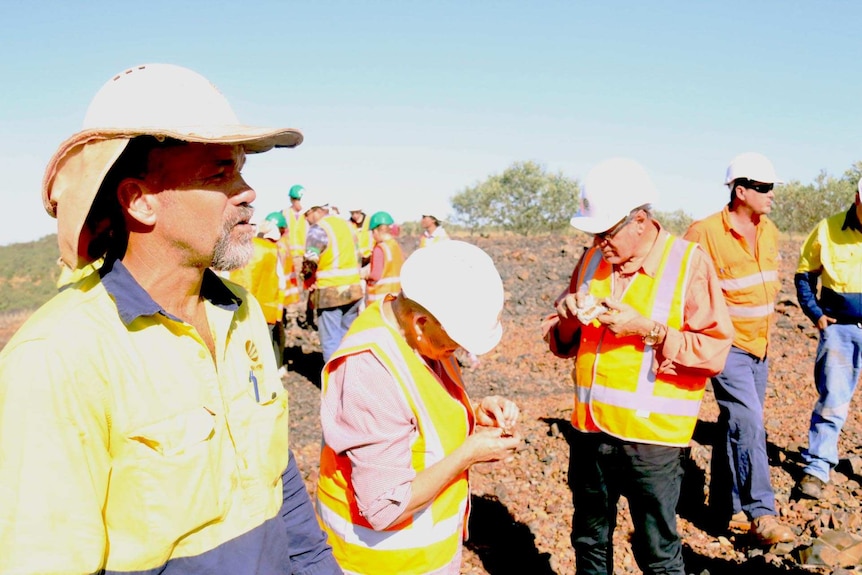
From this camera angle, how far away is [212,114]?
145 cm

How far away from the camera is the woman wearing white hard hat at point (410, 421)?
209 cm

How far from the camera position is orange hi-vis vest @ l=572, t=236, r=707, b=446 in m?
3.10

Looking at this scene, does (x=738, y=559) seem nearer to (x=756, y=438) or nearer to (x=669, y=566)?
(x=756, y=438)

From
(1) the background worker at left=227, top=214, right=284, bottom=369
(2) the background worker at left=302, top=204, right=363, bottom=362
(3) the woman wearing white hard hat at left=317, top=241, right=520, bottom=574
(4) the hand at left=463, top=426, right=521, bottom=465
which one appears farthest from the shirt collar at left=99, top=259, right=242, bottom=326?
(2) the background worker at left=302, top=204, right=363, bottom=362

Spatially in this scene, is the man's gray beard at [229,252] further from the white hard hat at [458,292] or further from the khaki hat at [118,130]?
the white hard hat at [458,292]

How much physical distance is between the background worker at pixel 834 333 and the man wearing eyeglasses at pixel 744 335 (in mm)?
721

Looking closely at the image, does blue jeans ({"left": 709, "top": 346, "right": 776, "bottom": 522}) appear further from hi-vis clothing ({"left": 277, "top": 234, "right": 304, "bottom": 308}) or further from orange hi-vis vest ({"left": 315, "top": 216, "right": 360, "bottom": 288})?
hi-vis clothing ({"left": 277, "top": 234, "right": 304, "bottom": 308})

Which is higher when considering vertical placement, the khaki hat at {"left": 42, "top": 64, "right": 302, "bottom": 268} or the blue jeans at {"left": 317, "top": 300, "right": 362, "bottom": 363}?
the khaki hat at {"left": 42, "top": 64, "right": 302, "bottom": 268}

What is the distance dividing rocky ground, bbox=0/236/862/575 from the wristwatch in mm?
1853

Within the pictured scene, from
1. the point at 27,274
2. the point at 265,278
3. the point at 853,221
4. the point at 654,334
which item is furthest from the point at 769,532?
the point at 27,274

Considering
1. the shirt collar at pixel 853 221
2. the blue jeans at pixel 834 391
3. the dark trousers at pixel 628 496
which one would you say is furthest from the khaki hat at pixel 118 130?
the blue jeans at pixel 834 391

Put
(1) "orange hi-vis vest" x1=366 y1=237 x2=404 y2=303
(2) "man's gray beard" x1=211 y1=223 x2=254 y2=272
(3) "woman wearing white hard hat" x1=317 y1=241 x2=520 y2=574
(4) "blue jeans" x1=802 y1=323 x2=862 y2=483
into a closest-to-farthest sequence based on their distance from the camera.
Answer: (2) "man's gray beard" x1=211 y1=223 x2=254 y2=272
(3) "woman wearing white hard hat" x1=317 y1=241 x2=520 y2=574
(4) "blue jeans" x1=802 y1=323 x2=862 y2=483
(1) "orange hi-vis vest" x1=366 y1=237 x2=404 y2=303

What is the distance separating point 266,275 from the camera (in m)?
7.34

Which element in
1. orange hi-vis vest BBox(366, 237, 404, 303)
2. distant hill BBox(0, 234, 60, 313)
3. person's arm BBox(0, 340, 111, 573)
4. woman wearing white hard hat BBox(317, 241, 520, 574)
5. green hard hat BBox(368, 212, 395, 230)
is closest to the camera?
person's arm BBox(0, 340, 111, 573)
